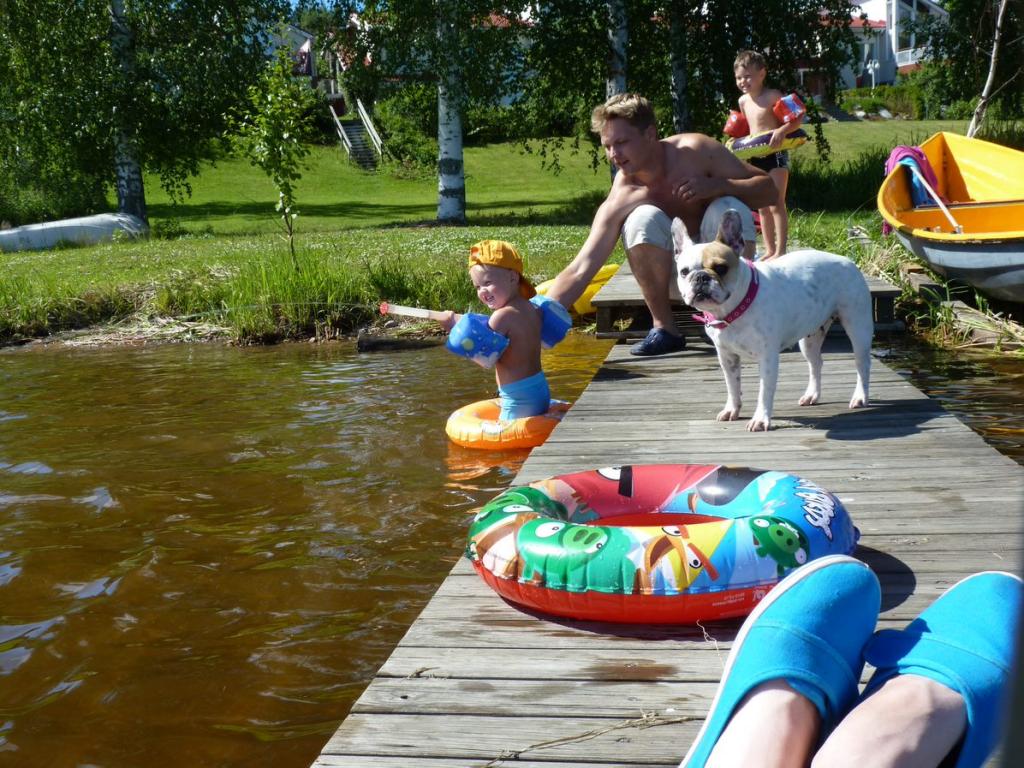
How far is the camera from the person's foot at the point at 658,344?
7.16 metres

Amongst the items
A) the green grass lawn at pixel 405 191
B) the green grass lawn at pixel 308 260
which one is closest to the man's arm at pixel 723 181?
the green grass lawn at pixel 308 260

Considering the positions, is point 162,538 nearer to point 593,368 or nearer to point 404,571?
point 404,571

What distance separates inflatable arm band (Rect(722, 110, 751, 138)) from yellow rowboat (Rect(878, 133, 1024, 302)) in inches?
72.9

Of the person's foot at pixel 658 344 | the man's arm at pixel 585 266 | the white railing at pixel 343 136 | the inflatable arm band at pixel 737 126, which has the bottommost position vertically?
the person's foot at pixel 658 344

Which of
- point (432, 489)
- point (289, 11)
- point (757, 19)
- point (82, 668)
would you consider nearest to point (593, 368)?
point (432, 489)

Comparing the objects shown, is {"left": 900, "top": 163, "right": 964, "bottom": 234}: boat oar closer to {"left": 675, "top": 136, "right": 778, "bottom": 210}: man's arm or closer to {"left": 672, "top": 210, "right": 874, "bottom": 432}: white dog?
{"left": 675, "top": 136, "right": 778, "bottom": 210}: man's arm

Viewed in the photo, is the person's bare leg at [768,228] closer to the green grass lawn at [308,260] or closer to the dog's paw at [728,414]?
the green grass lawn at [308,260]

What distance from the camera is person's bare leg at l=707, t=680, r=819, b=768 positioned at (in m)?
1.81

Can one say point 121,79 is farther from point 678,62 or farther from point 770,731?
point 770,731

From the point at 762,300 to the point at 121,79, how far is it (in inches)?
819

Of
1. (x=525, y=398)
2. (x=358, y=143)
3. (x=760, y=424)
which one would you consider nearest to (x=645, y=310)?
(x=525, y=398)

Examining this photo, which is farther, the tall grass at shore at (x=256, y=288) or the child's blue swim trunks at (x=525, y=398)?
the tall grass at shore at (x=256, y=288)

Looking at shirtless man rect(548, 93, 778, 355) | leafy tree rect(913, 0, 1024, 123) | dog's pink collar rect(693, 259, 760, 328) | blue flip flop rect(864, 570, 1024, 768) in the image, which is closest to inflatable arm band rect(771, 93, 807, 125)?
shirtless man rect(548, 93, 778, 355)

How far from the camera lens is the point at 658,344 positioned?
717 centimetres
